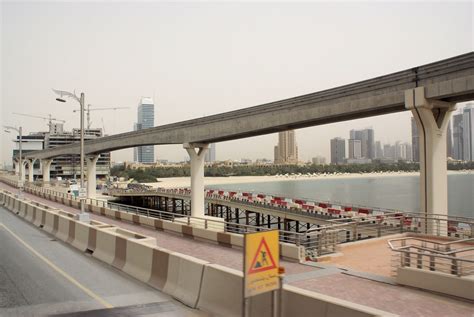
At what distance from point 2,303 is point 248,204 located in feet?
141

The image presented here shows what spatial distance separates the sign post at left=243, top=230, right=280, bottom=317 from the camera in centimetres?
569

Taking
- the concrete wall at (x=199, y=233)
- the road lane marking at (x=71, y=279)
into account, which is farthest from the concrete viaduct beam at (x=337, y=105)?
the road lane marking at (x=71, y=279)

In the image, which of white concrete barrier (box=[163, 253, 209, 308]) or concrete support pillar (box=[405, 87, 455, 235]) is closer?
white concrete barrier (box=[163, 253, 209, 308])

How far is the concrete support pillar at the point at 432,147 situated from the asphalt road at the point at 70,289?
13.6 metres

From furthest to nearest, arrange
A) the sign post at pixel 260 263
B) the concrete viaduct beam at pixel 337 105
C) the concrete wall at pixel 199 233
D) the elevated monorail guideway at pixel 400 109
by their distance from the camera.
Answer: the elevated monorail guideway at pixel 400 109 < the concrete viaduct beam at pixel 337 105 < the concrete wall at pixel 199 233 < the sign post at pixel 260 263

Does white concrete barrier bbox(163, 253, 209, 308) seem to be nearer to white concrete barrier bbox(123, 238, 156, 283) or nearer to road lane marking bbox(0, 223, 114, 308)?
white concrete barrier bbox(123, 238, 156, 283)

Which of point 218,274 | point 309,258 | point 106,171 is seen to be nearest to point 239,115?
point 309,258

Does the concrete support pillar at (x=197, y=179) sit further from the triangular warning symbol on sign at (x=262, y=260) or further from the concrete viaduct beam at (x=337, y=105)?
the triangular warning symbol on sign at (x=262, y=260)

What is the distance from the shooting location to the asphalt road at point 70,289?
8.73 meters

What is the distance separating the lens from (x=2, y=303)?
357 inches

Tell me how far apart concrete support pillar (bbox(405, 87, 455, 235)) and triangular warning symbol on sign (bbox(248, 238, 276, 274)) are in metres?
14.7

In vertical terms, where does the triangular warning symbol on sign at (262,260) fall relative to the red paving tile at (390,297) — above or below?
above

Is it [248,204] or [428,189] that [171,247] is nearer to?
[428,189]

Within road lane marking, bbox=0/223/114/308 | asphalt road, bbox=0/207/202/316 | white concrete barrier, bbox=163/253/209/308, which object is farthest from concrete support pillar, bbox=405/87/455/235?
road lane marking, bbox=0/223/114/308
